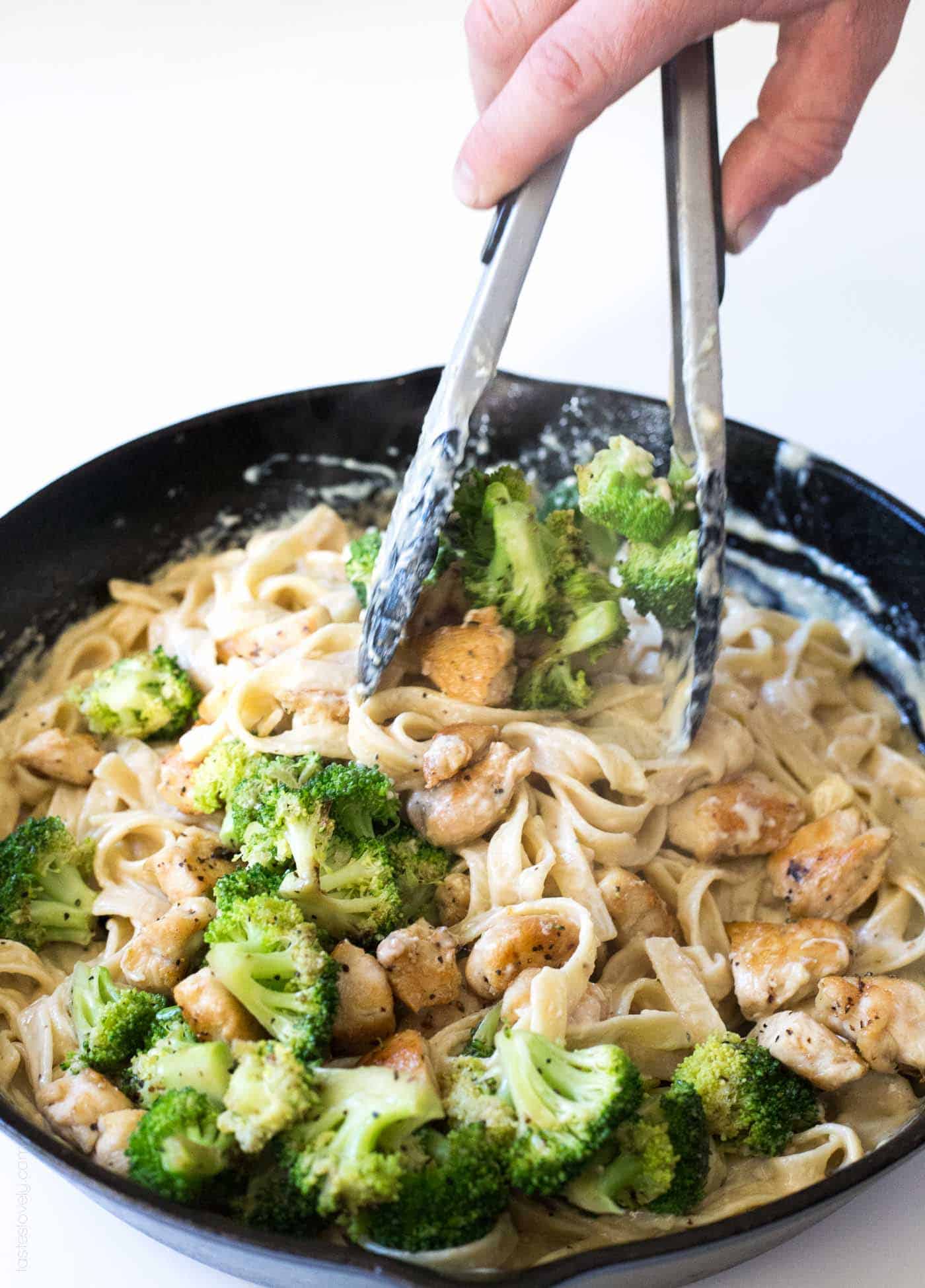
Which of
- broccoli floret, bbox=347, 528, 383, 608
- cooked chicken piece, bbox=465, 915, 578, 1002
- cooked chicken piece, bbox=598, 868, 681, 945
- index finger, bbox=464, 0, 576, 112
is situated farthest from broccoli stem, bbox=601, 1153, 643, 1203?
index finger, bbox=464, 0, 576, 112

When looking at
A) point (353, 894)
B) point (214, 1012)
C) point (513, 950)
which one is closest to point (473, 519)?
point (353, 894)

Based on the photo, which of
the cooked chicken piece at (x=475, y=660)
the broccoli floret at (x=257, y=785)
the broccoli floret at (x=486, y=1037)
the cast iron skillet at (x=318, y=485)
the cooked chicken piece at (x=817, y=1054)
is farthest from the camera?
the cast iron skillet at (x=318, y=485)

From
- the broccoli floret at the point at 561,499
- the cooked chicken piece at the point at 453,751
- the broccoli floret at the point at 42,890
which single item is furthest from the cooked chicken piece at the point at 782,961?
the broccoli floret at the point at 42,890

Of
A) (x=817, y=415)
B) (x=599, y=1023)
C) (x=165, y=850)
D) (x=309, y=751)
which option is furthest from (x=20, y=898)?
(x=817, y=415)

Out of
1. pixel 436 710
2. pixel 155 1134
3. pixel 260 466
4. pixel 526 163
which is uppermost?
pixel 526 163

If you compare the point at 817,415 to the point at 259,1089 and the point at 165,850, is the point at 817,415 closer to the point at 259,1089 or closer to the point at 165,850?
the point at 165,850

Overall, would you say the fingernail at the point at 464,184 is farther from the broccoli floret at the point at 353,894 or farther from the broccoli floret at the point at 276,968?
the broccoli floret at the point at 276,968
